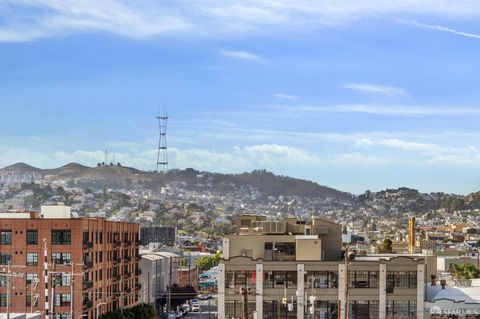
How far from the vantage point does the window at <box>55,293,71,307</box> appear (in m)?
109

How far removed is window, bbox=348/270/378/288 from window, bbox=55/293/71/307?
26456 mm

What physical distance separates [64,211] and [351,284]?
3384cm

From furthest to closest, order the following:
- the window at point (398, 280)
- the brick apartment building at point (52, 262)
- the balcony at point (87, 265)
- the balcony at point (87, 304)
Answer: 1. the balcony at point (87, 265)
2. the balcony at point (87, 304)
3. the brick apartment building at point (52, 262)
4. the window at point (398, 280)

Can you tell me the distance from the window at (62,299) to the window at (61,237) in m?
5.05

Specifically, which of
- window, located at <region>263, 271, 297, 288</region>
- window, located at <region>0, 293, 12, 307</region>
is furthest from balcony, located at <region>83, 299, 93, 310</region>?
window, located at <region>263, 271, 297, 288</region>

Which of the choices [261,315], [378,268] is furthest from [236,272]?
[378,268]

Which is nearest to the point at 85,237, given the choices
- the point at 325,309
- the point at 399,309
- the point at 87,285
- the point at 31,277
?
the point at 87,285

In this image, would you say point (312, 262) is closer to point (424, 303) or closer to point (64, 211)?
point (424, 303)

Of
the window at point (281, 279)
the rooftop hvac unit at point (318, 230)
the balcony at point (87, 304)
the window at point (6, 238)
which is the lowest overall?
the balcony at point (87, 304)

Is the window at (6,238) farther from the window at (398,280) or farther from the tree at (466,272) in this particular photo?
the tree at (466,272)

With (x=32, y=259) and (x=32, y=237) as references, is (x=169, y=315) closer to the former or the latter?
(x=32, y=259)

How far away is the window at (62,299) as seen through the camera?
109188 mm

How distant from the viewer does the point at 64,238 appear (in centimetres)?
11106

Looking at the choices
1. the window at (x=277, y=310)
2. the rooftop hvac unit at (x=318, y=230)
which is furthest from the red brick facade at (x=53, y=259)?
the rooftop hvac unit at (x=318, y=230)
